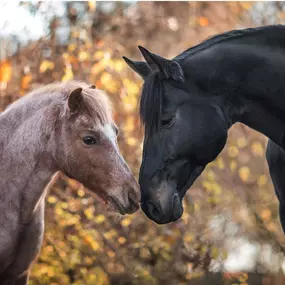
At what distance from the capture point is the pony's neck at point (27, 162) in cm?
325

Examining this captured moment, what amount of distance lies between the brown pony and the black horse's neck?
56cm

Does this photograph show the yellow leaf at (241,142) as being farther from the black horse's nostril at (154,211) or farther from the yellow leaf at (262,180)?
the black horse's nostril at (154,211)

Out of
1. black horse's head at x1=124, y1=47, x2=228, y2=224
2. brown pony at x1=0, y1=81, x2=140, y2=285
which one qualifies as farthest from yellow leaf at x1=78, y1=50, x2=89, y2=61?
black horse's head at x1=124, y1=47, x2=228, y2=224

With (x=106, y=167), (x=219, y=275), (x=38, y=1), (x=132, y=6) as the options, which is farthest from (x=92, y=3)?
(x=219, y=275)

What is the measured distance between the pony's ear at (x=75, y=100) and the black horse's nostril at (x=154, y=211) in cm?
64

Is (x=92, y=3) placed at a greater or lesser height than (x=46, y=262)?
greater

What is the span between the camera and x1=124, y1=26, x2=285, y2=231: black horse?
3049 mm

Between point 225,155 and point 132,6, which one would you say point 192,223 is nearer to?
point 225,155

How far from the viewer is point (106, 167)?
3250mm

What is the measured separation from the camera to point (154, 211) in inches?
120

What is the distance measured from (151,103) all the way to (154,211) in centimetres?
51

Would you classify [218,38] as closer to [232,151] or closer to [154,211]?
[154,211]

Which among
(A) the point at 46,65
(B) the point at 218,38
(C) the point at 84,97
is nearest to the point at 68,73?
(A) the point at 46,65

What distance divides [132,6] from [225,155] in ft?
6.45
